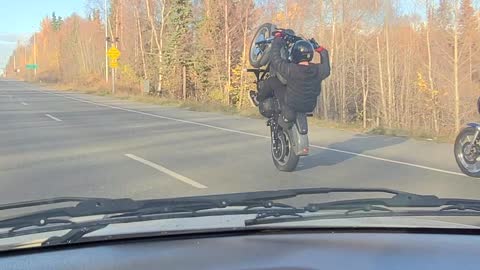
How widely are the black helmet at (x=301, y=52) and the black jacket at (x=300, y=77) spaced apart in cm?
10

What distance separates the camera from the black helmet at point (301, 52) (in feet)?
25.6

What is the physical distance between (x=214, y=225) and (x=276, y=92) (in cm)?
610

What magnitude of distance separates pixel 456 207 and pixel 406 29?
2592 centimetres

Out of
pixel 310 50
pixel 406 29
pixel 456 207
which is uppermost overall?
pixel 406 29

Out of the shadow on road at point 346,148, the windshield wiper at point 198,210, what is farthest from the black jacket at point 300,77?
the windshield wiper at point 198,210

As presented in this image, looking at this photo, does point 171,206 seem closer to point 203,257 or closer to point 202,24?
point 203,257

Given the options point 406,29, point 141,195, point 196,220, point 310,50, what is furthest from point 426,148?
point 406,29

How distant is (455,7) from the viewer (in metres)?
20.9

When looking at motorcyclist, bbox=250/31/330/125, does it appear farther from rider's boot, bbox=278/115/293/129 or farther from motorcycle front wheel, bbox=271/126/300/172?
motorcycle front wheel, bbox=271/126/300/172

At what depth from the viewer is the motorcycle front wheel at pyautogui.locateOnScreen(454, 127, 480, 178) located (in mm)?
8617

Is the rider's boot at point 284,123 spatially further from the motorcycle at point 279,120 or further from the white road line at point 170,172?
the white road line at point 170,172

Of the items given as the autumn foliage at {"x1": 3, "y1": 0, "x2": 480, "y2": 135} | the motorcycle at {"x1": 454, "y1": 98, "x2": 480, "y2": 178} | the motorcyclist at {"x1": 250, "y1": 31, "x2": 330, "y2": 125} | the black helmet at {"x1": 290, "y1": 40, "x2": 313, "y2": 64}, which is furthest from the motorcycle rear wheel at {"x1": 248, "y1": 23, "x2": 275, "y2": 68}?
the autumn foliage at {"x1": 3, "y1": 0, "x2": 480, "y2": 135}

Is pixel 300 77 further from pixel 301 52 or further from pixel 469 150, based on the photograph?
pixel 469 150

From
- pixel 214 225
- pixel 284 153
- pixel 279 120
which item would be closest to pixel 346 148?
pixel 284 153
